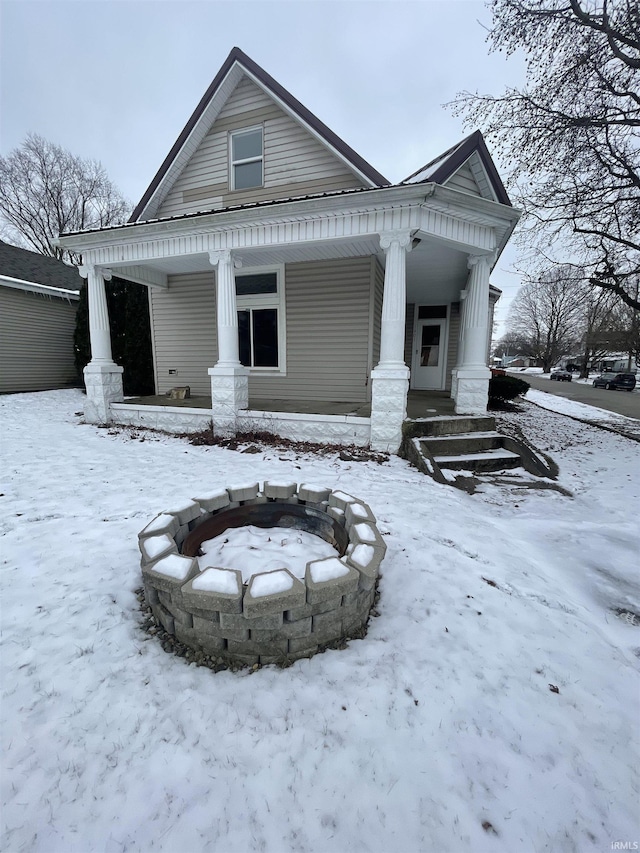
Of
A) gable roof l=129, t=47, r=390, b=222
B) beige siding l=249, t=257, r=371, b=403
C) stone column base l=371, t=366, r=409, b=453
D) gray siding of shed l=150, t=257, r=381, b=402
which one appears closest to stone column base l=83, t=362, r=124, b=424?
gray siding of shed l=150, t=257, r=381, b=402

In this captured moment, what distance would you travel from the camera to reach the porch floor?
6.41 m

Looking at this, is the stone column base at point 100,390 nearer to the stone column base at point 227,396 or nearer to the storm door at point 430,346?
the stone column base at point 227,396

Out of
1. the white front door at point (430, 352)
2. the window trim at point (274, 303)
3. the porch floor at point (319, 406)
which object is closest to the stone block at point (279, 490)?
the porch floor at point (319, 406)

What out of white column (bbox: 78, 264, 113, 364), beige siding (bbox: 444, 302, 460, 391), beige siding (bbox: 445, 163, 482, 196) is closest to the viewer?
beige siding (bbox: 445, 163, 482, 196)

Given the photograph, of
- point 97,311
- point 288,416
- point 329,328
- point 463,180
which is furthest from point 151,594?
point 463,180

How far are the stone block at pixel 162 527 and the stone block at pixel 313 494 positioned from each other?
3.26ft

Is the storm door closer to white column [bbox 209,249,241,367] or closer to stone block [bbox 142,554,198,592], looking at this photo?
white column [bbox 209,249,241,367]

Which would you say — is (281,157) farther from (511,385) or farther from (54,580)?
(511,385)

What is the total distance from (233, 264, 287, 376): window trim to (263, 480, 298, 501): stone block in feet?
18.2

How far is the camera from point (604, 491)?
449 centimetres

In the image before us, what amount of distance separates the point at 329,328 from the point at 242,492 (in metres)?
5.52

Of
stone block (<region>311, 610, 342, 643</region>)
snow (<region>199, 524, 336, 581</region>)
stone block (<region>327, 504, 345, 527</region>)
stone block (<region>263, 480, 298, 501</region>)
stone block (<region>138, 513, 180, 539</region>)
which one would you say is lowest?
stone block (<region>311, 610, 342, 643</region>)

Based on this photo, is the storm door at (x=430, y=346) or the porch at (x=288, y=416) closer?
the porch at (x=288, y=416)

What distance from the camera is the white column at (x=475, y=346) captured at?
6152mm
